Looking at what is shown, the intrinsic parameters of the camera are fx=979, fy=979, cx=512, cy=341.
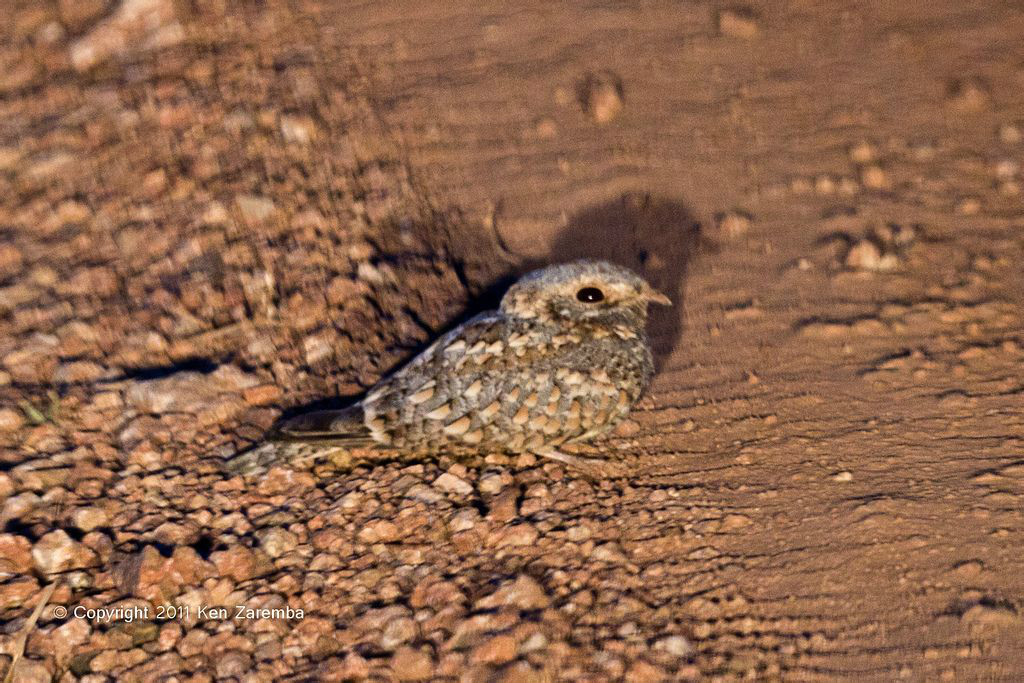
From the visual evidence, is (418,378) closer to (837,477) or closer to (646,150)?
(837,477)

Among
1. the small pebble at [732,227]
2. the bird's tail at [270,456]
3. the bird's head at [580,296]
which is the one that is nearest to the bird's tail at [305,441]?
the bird's tail at [270,456]

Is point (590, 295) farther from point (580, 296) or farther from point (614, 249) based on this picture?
point (614, 249)

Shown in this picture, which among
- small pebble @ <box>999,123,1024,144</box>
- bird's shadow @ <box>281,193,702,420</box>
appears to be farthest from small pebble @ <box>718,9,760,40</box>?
small pebble @ <box>999,123,1024,144</box>

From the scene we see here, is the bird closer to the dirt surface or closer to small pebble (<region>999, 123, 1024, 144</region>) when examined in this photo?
the dirt surface

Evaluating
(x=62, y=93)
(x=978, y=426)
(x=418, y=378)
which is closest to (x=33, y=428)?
(x=418, y=378)

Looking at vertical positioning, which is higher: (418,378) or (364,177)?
(364,177)

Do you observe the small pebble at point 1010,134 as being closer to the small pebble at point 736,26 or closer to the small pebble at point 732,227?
the small pebble at point 736,26
